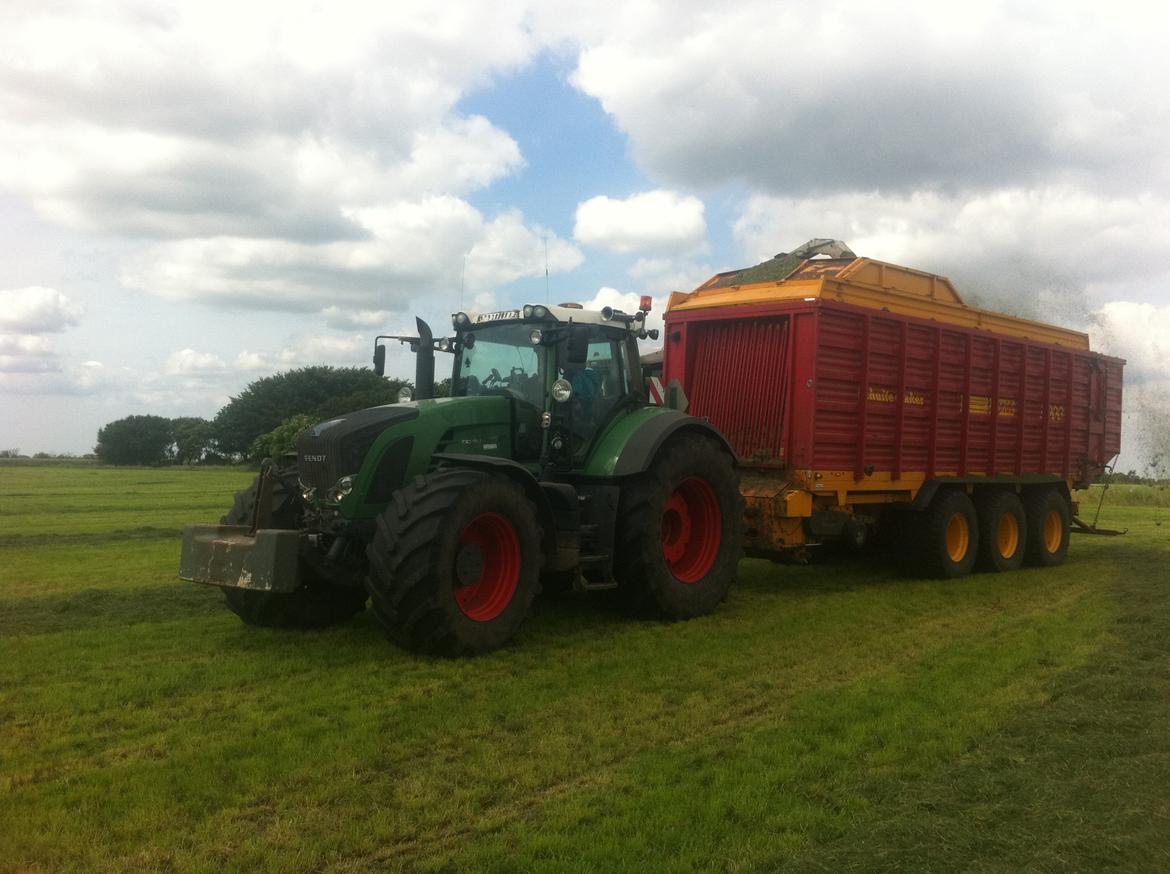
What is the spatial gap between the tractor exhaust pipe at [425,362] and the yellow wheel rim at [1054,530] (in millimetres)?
9300

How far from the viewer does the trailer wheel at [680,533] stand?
26.3 feet

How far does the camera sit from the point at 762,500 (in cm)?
987

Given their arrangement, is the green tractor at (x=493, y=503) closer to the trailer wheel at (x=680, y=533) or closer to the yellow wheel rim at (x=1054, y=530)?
the trailer wheel at (x=680, y=533)

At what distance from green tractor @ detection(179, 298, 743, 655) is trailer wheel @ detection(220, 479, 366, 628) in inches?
0.6

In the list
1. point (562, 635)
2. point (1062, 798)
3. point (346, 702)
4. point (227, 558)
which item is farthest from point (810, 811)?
point (227, 558)

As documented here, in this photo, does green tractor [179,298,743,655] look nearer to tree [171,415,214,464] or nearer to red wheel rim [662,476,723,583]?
red wheel rim [662,476,723,583]

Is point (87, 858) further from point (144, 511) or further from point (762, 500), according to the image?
point (144, 511)

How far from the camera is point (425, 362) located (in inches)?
340

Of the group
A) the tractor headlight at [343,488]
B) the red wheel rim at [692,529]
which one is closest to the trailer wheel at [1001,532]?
the red wheel rim at [692,529]

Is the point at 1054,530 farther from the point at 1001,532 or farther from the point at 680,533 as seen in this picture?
the point at 680,533

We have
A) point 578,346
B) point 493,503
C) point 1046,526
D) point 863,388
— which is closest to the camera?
point 493,503

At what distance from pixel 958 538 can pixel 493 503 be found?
7.49m

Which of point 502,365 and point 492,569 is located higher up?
point 502,365

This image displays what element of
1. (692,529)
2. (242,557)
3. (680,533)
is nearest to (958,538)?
(692,529)
